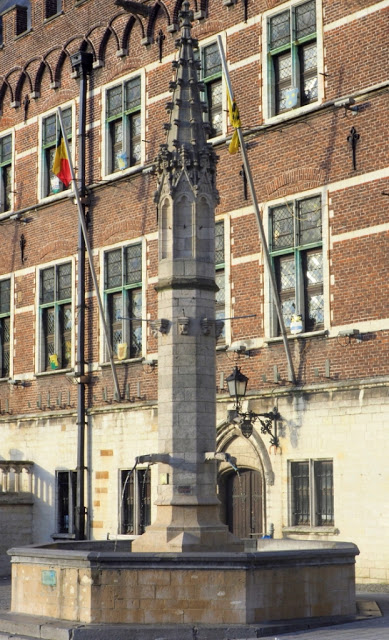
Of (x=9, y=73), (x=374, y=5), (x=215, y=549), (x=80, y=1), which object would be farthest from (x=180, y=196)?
(x=9, y=73)

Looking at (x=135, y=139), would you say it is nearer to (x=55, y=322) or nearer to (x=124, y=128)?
(x=124, y=128)

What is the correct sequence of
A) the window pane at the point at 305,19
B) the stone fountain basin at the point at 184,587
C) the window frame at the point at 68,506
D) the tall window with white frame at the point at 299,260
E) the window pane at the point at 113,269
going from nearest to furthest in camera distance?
the stone fountain basin at the point at 184,587, the tall window with white frame at the point at 299,260, the window pane at the point at 305,19, the window pane at the point at 113,269, the window frame at the point at 68,506

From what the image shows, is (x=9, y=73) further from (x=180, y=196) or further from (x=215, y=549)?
(x=215, y=549)

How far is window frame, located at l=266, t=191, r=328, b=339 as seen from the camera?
1941 cm

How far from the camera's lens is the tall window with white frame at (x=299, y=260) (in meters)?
19.6

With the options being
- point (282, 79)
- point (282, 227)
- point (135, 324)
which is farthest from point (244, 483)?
point (282, 79)

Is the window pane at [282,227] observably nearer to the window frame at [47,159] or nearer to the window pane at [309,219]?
the window pane at [309,219]

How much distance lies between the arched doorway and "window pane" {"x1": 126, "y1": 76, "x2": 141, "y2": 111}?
321 inches

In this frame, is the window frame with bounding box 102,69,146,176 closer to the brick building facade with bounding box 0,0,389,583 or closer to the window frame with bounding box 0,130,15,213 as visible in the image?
the brick building facade with bounding box 0,0,389,583

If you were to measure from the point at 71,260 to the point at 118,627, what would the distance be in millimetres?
13904

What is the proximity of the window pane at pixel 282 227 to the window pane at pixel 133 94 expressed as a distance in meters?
5.05

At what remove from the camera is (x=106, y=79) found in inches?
978

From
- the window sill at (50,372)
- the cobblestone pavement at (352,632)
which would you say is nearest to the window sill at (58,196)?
the window sill at (50,372)

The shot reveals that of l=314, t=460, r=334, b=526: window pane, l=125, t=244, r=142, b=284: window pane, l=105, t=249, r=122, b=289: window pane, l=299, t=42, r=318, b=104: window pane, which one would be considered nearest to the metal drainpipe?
l=105, t=249, r=122, b=289: window pane
